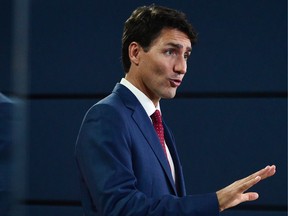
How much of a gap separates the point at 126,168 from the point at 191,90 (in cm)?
86

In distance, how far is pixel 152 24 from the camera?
127cm

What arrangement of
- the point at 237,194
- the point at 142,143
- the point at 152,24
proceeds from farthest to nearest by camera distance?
the point at 152,24, the point at 142,143, the point at 237,194

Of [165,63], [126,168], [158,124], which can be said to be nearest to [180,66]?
[165,63]

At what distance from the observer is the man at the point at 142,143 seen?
1.06 meters

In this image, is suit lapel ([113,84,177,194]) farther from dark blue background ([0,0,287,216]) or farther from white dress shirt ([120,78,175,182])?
dark blue background ([0,0,287,216])

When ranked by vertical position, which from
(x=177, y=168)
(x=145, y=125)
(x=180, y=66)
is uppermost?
(x=180, y=66)

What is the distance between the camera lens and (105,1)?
1.98 m

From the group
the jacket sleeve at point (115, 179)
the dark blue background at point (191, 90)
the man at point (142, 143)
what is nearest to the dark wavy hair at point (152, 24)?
the man at point (142, 143)

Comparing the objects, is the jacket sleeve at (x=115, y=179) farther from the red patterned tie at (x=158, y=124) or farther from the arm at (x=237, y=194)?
the red patterned tie at (x=158, y=124)

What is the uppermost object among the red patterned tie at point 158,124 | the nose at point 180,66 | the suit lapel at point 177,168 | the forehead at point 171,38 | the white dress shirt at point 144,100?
the forehead at point 171,38

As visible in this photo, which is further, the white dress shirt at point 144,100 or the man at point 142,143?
the white dress shirt at point 144,100

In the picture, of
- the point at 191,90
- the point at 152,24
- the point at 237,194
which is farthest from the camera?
the point at 191,90

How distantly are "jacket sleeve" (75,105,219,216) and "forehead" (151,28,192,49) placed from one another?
216 mm

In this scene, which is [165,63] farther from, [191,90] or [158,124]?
[191,90]
